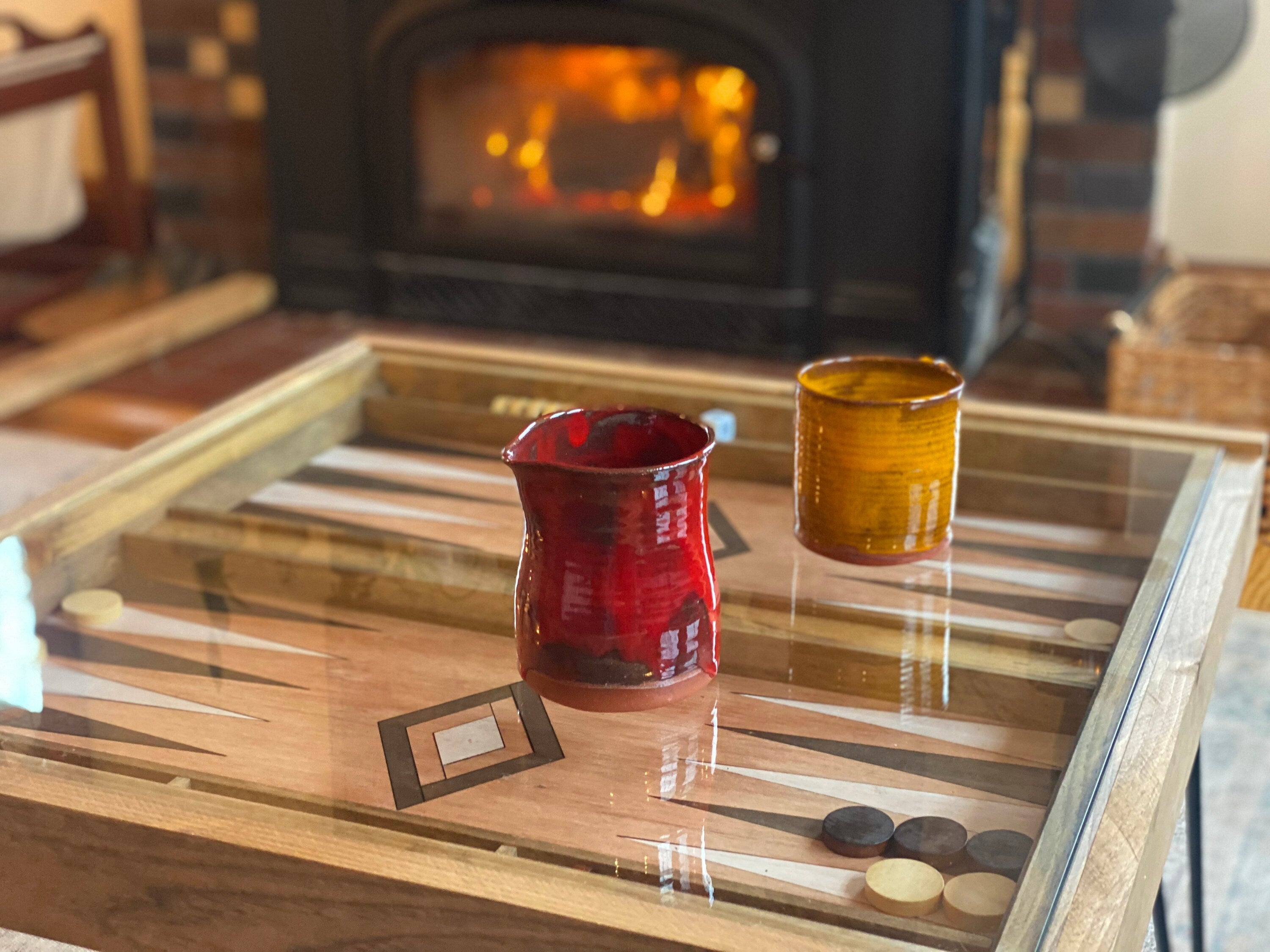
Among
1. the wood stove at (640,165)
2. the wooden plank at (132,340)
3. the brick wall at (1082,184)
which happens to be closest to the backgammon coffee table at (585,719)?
the wood stove at (640,165)

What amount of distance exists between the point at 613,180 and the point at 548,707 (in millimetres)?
2089

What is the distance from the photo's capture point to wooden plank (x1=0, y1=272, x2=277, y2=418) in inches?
106

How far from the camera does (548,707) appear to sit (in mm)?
836

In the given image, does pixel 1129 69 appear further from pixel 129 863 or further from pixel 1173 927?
pixel 129 863

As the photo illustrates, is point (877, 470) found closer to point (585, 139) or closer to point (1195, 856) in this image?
point (1195, 856)

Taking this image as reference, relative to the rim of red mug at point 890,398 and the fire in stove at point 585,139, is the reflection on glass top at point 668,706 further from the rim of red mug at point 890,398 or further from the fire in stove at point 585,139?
the fire in stove at point 585,139

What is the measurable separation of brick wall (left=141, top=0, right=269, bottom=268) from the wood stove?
19 centimetres

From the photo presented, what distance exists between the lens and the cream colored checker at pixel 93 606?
99 cm

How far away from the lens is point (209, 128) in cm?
320

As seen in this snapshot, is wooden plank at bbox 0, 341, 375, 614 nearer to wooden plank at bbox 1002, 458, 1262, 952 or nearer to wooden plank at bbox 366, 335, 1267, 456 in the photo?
wooden plank at bbox 366, 335, 1267, 456

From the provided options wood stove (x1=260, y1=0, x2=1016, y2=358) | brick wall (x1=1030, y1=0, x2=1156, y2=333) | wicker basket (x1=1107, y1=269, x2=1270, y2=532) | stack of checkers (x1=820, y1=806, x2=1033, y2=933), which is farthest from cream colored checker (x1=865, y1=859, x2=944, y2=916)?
brick wall (x1=1030, y1=0, x2=1156, y2=333)

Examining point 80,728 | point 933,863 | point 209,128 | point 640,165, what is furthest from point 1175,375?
point 209,128

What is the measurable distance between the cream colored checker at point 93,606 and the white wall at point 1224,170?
2.52m

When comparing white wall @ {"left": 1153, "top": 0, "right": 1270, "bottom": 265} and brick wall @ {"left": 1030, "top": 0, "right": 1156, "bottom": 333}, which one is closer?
brick wall @ {"left": 1030, "top": 0, "right": 1156, "bottom": 333}
